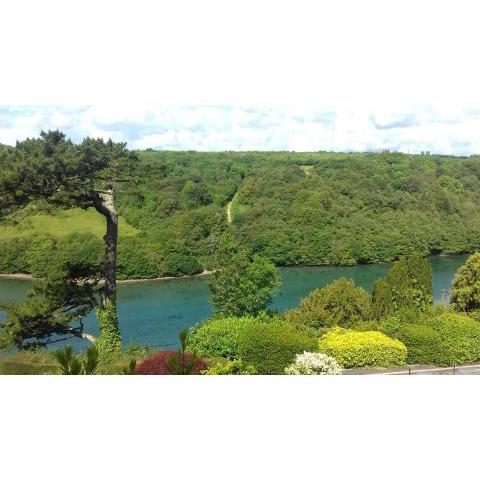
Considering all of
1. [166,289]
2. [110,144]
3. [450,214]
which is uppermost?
[110,144]

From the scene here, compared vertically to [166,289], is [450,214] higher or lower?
higher

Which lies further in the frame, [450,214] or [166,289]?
[166,289]

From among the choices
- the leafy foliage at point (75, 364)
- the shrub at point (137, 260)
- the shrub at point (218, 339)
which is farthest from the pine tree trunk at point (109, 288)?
the leafy foliage at point (75, 364)

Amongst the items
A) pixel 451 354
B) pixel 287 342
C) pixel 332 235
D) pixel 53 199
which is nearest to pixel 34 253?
pixel 53 199

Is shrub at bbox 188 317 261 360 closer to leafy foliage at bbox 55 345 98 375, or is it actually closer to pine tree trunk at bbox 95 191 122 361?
pine tree trunk at bbox 95 191 122 361

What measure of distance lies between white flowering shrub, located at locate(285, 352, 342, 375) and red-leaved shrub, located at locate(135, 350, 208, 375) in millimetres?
652

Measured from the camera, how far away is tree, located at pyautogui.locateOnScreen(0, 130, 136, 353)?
5.12m

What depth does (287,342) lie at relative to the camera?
15.0 ft

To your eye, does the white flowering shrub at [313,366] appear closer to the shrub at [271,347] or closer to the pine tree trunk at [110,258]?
the shrub at [271,347]

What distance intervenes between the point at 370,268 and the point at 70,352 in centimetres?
601

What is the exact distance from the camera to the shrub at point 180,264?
9.02m

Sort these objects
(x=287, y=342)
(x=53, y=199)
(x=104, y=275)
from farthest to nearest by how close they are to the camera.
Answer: (x=104, y=275) < (x=53, y=199) < (x=287, y=342)

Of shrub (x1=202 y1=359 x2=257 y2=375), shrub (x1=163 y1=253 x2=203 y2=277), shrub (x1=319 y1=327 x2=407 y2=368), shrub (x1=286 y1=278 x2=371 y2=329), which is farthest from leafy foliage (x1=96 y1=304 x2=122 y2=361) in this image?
shrub (x1=163 y1=253 x2=203 y2=277)
